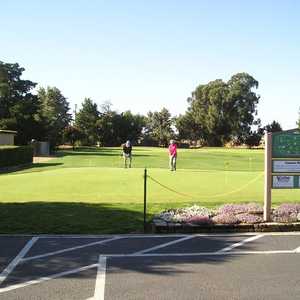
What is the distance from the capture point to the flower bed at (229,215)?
38.9 ft

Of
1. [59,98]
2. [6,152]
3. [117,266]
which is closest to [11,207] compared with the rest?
[117,266]

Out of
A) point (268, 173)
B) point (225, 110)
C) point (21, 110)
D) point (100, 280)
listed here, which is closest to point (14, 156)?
point (21, 110)

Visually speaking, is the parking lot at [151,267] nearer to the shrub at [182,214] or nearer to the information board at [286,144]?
the shrub at [182,214]

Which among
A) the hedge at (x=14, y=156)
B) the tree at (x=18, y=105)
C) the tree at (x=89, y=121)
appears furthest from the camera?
the tree at (x=89, y=121)

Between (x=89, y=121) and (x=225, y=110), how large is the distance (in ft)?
101

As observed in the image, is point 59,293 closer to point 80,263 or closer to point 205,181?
point 80,263

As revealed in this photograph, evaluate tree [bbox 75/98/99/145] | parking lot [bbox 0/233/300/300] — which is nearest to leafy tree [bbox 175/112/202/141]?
tree [bbox 75/98/99/145]

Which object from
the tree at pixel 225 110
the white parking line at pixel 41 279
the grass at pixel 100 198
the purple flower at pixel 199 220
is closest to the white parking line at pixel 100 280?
the white parking line at pixel 41 279

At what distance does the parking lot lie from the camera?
280 inches

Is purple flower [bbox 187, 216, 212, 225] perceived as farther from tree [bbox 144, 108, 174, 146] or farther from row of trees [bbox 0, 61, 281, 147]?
tree [bbox 144, 108, 174, 146]

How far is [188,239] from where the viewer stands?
10.8 metres

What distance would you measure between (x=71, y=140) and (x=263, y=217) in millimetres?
82353

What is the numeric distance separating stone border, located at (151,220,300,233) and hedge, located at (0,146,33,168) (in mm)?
29039

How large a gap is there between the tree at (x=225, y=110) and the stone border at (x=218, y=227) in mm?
112509
